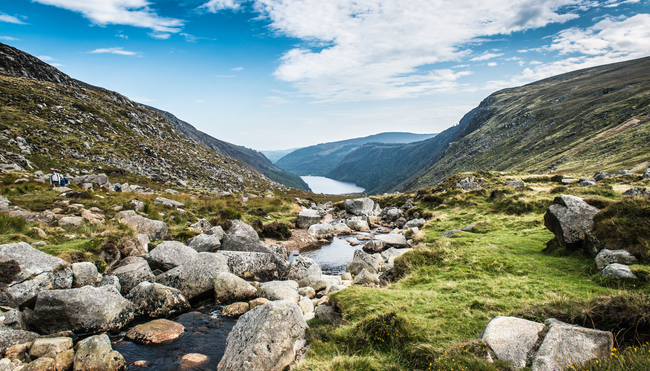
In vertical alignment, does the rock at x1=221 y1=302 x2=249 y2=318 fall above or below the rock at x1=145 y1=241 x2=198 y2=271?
below

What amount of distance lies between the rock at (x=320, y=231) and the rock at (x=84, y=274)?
2097cm

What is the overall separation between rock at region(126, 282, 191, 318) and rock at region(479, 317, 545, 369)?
489 inches

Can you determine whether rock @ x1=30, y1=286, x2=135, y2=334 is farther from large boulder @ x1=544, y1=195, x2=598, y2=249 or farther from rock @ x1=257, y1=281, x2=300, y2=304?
large boulder @ x1=544, y1=195, x2=598, y2=249

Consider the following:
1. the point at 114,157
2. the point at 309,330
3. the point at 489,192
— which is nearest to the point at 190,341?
the point at 309,330

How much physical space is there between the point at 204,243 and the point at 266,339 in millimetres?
12407

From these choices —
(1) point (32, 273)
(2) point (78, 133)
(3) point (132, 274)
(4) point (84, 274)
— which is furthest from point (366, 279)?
(2) point (78, 133)

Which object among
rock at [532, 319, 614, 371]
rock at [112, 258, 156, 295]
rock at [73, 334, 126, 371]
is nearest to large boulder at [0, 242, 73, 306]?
rock at [112, 258, 156, 295]

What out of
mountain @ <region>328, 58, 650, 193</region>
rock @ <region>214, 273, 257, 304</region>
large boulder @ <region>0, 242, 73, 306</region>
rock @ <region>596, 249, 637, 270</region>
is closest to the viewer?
rock @ <region>596, 249, 637, 270</region>

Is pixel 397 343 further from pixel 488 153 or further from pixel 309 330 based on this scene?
pixel 488 153

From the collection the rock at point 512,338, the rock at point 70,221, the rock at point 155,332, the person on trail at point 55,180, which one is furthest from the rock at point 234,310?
the person on trail at point 55,180

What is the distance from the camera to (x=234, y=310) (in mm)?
12938

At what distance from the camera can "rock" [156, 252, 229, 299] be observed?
1396cm

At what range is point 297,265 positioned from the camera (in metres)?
18.5

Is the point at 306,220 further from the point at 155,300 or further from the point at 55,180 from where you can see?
the point at 55,180
